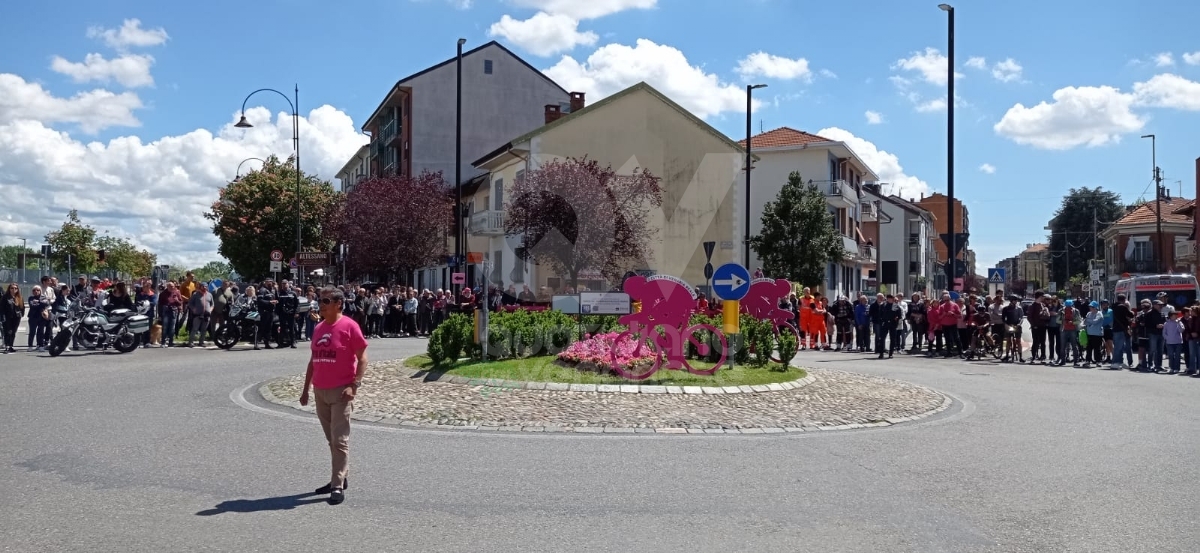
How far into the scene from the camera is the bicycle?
13383 millimetres

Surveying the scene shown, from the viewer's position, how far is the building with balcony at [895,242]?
222 ft

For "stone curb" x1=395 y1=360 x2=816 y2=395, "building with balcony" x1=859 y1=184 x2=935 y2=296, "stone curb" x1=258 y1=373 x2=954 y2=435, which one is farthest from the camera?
"building with balcony" x1=859 y1=184 x2=935 y2=296

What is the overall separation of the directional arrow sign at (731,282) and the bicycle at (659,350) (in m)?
0.62

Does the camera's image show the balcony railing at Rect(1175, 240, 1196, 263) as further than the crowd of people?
Yes

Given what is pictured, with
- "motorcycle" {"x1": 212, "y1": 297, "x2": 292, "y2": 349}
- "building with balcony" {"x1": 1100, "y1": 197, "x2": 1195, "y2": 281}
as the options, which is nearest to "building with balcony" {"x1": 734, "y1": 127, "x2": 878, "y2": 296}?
"building with balcony" {"x1": 1100, "y1": 197, "x2": 1195, "y2": 281}

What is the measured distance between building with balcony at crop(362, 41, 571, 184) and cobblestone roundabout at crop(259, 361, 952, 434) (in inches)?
1643

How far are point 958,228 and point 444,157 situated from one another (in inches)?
3031

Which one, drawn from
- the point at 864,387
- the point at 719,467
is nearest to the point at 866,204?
the point at 864,387

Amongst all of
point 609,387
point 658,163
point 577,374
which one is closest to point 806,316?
point 577,374

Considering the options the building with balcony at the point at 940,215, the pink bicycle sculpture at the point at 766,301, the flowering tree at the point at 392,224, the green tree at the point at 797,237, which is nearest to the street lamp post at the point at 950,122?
the pink bicycle sculpture at the point at 766,301

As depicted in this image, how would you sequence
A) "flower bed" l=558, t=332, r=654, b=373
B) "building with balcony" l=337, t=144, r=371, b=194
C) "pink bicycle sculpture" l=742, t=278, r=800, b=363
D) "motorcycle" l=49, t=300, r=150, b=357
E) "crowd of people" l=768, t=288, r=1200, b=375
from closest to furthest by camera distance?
1. "flower bed" l=558, t=332, r=654, b=373
2. "pink bicycle sculpture" l=742, t=278, r=800, b=363
3. "motorcycle" l=49, t=300, r=150, b=357
4. "crowd of people" l=768, t=288, r=1200, b=375
5. "building with balcony" l=337, t=144, r=371, b=194

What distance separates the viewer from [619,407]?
1137cm

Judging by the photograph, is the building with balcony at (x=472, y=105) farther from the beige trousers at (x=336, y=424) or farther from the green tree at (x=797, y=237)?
the beige trousers at (x=336, y=424)

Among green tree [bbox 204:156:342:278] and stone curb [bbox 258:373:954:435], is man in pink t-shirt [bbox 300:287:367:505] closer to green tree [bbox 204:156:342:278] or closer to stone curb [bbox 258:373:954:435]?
stone curb [bbox 258:373:954:435]
